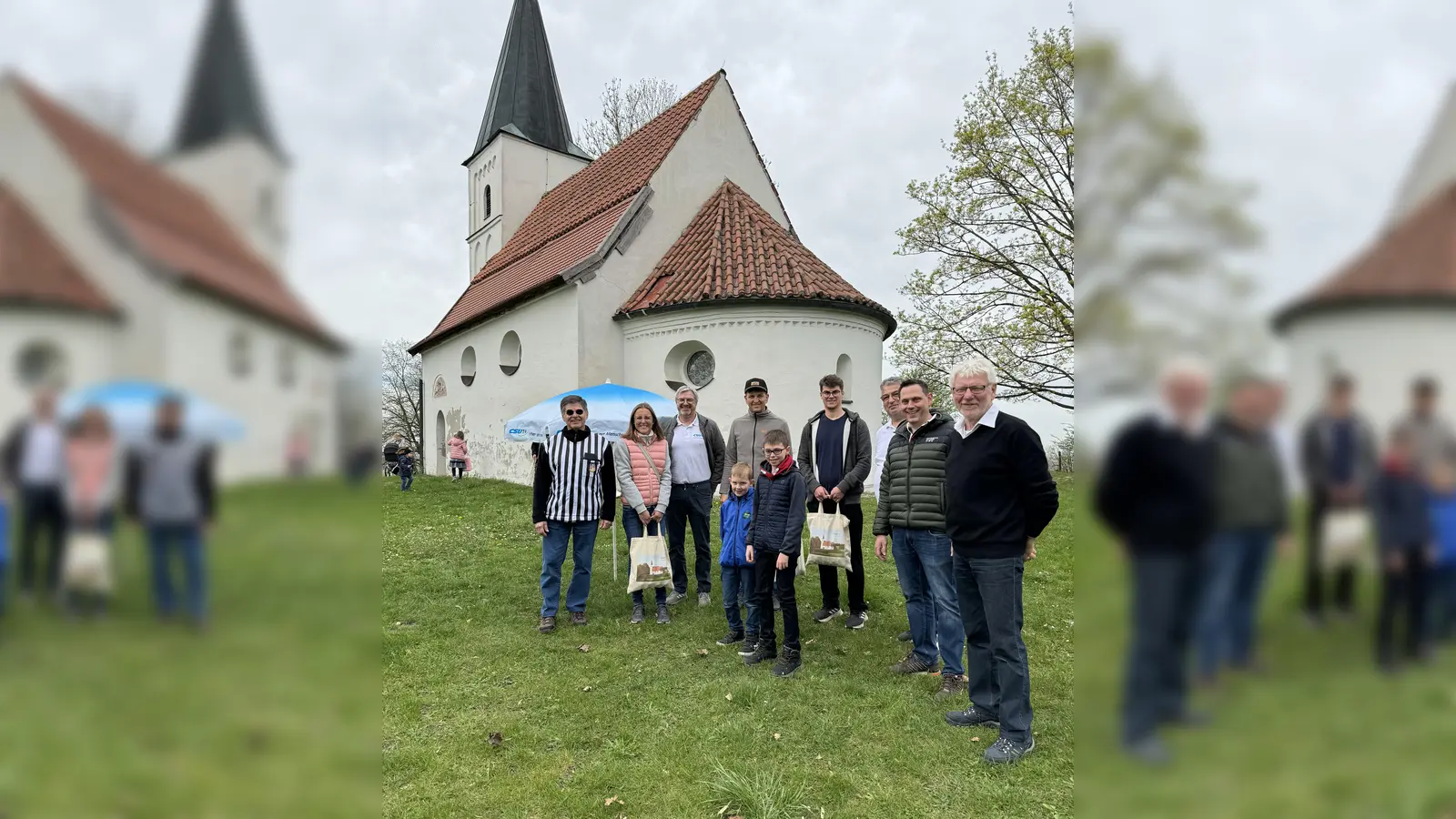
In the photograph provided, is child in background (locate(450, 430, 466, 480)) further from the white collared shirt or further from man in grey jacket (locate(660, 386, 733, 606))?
the white collared shirt

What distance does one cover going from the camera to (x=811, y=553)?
686 cm

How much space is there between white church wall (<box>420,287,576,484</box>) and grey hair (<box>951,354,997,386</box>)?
14.8 m

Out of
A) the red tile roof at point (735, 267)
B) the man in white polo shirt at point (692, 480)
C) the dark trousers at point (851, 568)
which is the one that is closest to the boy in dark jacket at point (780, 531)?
the dark trousers at point (851, 568)

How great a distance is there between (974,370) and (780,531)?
2362mm

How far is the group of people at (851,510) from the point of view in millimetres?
4223

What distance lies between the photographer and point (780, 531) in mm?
6184

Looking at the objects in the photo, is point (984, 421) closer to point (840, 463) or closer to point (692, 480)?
point (840, 463)

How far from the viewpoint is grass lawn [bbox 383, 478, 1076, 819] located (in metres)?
4.29

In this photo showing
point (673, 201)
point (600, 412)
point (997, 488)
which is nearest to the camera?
point (997, 488)
